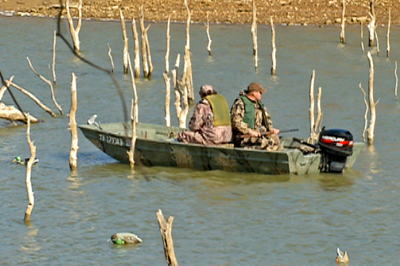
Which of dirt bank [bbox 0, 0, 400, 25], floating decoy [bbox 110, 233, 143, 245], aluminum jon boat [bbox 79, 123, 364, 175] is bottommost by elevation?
floating decoy [bbox 110, 233, 143, 245]

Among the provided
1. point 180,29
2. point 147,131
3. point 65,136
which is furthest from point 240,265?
point 180,29

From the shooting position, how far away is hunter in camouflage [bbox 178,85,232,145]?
12.5 meters

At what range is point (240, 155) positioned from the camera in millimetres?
12469

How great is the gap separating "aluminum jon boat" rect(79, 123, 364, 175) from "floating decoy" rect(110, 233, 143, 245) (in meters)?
2.82

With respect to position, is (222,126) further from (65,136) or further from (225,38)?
(225,38)

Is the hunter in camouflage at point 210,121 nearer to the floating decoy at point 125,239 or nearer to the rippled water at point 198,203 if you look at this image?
the rippled water at point 198,203

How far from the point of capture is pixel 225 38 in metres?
32.7

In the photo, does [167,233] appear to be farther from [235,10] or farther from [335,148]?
[235,10]

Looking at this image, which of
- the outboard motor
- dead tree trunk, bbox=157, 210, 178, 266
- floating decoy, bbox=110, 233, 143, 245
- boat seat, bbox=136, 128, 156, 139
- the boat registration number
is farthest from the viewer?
boat seat, bbox=136, 128, 156, 139

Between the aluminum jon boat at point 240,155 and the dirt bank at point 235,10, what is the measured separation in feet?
77.8

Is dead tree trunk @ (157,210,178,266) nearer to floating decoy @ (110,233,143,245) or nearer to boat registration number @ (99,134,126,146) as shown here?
floating decoy @ (110,233,143,245)

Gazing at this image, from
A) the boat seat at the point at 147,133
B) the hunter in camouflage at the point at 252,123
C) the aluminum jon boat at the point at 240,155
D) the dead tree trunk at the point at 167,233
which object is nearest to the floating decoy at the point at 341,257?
the dead tree trunk at the point at 167,233

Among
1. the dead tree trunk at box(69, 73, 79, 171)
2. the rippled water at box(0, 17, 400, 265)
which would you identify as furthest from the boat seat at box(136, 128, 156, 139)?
the dead tree trunk at box(69, 73, 79, 171)

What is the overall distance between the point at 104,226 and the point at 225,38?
75.6 ft
